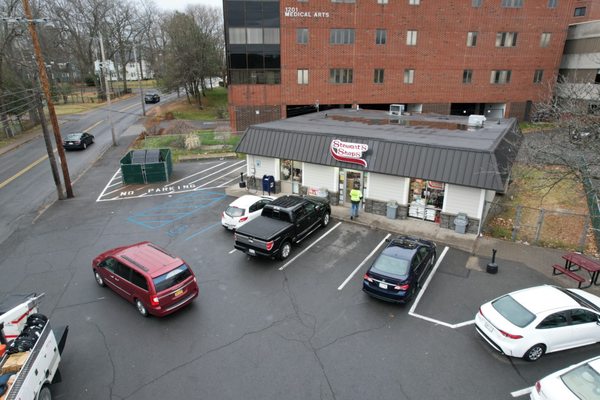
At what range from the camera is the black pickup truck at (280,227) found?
14.8 m

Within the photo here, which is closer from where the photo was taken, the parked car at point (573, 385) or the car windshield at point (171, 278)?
the parked car at point (573, 385)

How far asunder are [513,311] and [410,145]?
9716 millimetres

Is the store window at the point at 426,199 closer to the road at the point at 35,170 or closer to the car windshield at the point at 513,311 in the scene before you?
the car windshield at the point at 513,311

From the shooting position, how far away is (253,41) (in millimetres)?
39125

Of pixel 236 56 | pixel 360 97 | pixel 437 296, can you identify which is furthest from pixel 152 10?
pixel 437 296

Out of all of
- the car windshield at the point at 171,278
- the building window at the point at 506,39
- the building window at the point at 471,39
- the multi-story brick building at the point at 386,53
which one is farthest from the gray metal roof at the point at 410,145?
the building window at the point at 506,39

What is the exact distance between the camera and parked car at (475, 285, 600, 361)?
31.9ft

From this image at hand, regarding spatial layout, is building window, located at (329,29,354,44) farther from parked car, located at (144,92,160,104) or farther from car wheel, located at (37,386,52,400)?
parked car, located at (144,92,160,104)

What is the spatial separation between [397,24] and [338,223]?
3038cm

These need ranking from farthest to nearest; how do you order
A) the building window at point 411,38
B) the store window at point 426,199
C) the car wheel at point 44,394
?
1. the building window at point 411,38
2. the store window at point 426,199
3. the car wheel at point 44,394

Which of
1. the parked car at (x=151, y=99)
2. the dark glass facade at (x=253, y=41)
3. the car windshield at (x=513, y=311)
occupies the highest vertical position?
the dark glass facade at (x=253, y=41)

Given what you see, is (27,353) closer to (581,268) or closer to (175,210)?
(175,210)

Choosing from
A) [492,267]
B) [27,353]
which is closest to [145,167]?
[27,353]

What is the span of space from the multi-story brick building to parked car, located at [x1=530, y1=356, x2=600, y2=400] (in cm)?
3687
